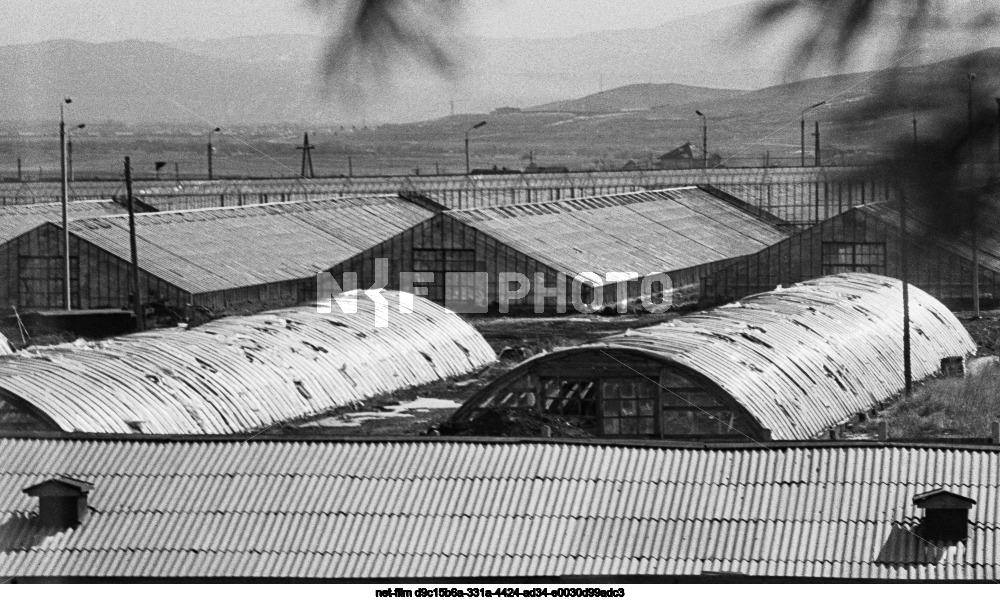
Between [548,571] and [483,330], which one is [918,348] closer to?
[483,330]

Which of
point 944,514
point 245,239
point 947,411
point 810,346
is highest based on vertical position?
point 245,239

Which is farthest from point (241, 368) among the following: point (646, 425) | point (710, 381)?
point (710, 381)

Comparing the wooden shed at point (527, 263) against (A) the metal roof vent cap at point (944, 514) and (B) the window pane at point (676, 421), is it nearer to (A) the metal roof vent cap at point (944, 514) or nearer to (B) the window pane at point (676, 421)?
(B) the window pane at point (676, 421)

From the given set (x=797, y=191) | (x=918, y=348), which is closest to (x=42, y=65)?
(x=918, y=348)

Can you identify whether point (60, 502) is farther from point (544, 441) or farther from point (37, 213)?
point (37, 213)

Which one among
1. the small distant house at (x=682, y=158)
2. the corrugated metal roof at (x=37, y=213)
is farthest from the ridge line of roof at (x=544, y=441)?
the small distant house at (x=682, y=158)
